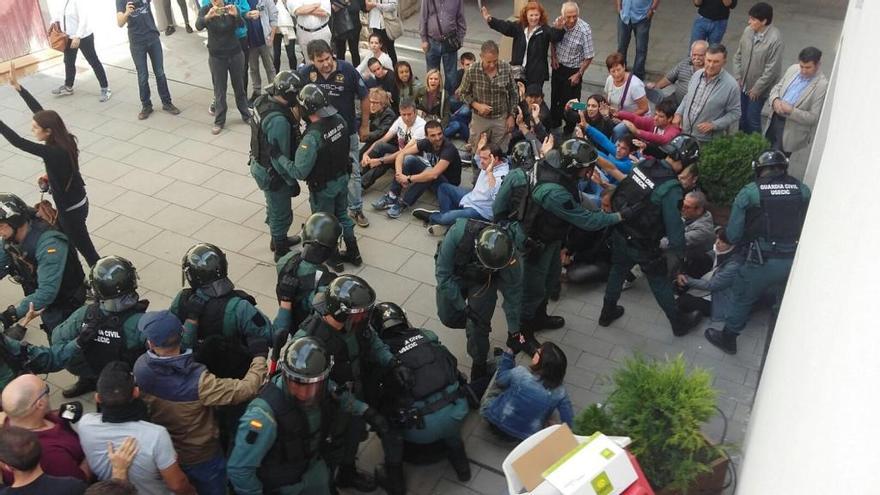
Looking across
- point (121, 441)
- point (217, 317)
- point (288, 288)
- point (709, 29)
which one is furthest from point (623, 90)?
point (121, 441)

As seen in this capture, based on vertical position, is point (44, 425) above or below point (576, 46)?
below

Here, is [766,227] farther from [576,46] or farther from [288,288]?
[576,46]

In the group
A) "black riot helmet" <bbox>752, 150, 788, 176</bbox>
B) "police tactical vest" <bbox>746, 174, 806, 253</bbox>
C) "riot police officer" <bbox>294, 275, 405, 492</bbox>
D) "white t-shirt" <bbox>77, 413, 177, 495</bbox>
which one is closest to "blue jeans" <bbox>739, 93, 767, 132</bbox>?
"black riot helmet" <bbox>752, 150, 788, 176</bbox>

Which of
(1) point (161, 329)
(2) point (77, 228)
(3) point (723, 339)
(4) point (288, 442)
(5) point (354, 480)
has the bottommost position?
(5) point (354, 480)

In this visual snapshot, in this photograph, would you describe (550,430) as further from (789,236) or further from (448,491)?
(789,236)

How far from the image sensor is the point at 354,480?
16.2ft

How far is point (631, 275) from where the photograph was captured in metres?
6.78

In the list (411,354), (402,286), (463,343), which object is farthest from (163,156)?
(411,354)

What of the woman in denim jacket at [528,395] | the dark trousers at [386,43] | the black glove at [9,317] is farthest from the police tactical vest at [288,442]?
the dark trousers at [386,43]

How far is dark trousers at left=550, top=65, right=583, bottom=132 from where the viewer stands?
29.0 feet

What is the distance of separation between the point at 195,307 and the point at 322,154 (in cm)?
205

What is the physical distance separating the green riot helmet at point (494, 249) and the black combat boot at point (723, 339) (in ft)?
7.01

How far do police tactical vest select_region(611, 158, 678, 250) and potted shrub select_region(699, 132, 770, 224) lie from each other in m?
1.13

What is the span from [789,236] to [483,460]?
8.81ft
